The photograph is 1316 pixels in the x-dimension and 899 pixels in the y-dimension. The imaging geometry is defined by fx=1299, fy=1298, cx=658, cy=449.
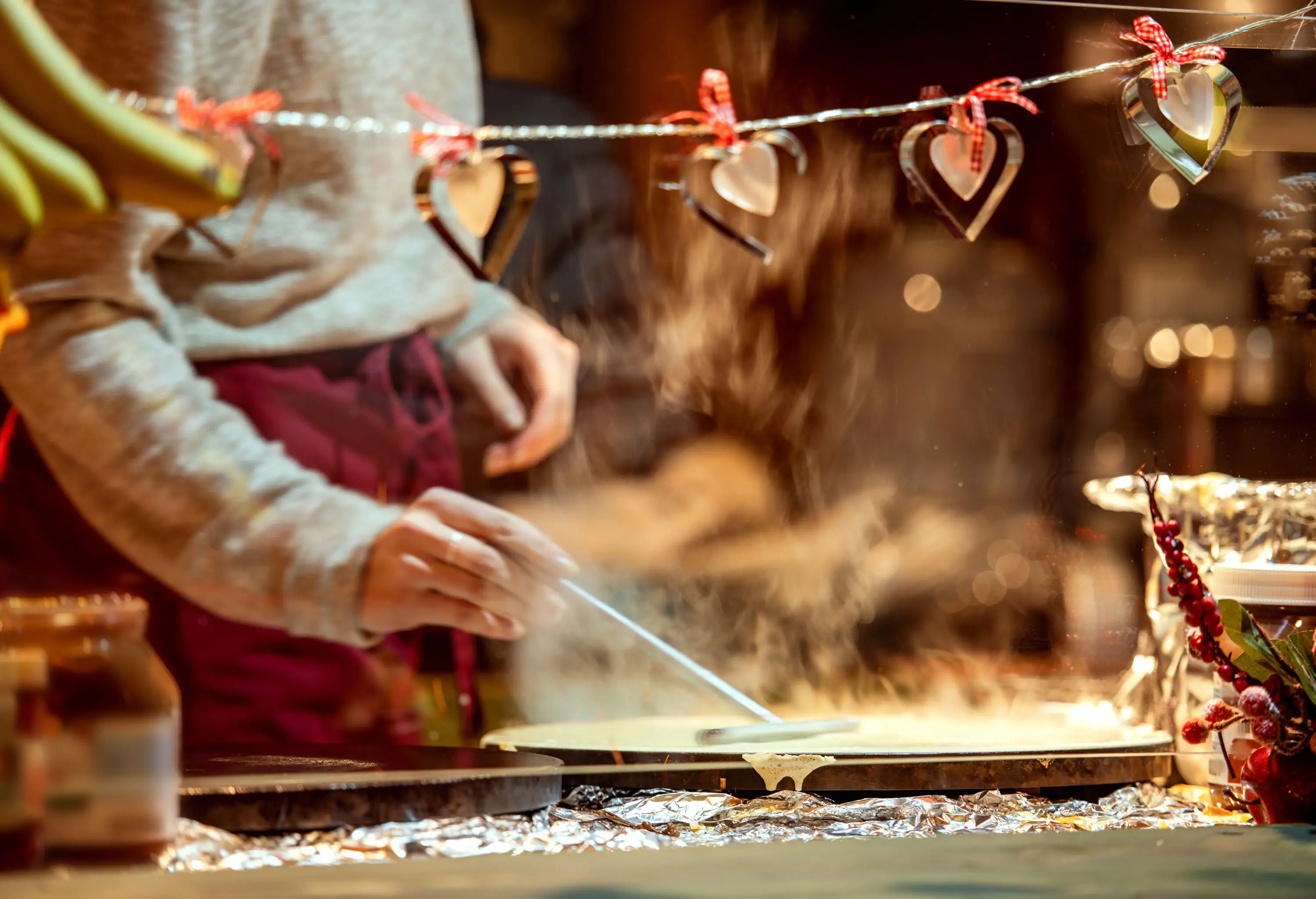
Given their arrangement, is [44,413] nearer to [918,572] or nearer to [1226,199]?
[918,572]

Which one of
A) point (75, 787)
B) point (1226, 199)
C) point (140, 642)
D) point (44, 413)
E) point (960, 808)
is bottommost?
point (960, 808)

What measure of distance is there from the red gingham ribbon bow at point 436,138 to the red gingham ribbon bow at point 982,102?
59cm

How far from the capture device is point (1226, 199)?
1.72m

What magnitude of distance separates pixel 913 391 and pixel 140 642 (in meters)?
0.99

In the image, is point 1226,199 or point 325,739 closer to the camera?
point 325,739

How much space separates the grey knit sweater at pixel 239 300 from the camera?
4.40 feet

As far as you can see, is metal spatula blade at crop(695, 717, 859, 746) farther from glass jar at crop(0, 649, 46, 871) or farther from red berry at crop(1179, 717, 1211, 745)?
glass jar at crop(0, 649, 46, 871)

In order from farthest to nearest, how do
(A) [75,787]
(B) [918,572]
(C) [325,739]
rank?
(B) [918,572], (C) [325,739], (A) [75,787]

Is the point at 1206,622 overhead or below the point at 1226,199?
below

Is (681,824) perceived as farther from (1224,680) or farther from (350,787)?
(1224,680)

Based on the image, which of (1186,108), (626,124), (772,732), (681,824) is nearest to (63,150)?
(626,124)

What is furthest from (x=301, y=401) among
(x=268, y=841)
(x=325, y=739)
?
(x=268, y=841)

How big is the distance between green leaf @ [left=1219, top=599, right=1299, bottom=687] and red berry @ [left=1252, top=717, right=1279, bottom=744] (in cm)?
5

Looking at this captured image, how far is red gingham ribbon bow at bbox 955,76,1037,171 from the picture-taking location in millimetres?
1537
